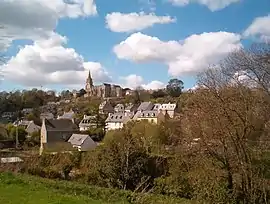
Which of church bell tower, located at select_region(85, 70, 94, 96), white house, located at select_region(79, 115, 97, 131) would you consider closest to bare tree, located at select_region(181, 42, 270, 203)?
white house, located at select_region(79, 115, 97, 131)

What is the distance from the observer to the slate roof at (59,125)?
51.0m

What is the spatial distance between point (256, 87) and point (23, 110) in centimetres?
5606

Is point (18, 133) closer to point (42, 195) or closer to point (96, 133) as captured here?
point (96, 133)

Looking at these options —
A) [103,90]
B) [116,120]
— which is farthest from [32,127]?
[103,90]

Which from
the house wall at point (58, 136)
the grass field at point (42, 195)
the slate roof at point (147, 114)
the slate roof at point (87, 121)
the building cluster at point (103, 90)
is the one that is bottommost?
the grass field at point (42, 195)

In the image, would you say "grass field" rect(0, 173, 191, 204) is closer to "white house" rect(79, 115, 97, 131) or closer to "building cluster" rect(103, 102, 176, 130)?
"white house" rect(79, 115, 97, 131)

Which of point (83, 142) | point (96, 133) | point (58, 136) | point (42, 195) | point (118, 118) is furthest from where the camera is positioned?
point (118, 118)

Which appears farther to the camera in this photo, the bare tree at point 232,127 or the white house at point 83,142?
the white house at point 83,142

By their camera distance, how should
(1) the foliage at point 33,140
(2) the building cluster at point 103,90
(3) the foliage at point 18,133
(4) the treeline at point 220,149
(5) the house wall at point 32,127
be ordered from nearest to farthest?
(4) the treeline at point 220,149, (3) the foliage at point 18,133, (1) the foliage at point 33,140, (5) the house wall at point 32,127, (2) the building cluster at point 103,90

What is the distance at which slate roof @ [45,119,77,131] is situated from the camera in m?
51.0

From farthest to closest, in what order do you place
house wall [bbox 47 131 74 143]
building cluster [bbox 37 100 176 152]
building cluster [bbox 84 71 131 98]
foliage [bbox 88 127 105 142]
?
building cluster [bbox 84 71 131 98], foliage [bbox 88 127 105 142], house wall [bbox 47 131 74 143], building cluster [bbox 37 100 176 152]

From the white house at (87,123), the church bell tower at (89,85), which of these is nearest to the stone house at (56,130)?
the white house at (87,123)

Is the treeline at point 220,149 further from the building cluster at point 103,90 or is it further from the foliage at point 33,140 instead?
the building cluster at point 103,90

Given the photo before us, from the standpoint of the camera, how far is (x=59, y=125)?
5275 cm
